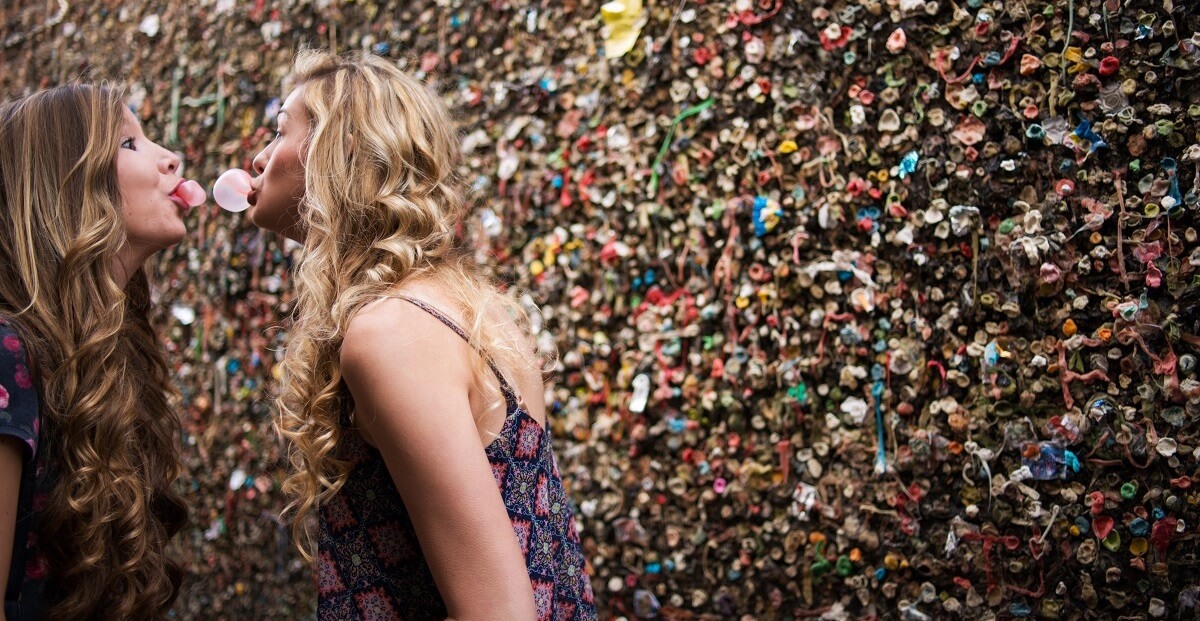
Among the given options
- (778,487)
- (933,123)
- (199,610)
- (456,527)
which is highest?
(933,123)

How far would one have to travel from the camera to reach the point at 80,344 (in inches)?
47.4

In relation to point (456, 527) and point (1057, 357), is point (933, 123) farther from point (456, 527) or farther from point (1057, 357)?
point (456, 527)

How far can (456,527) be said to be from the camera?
91cm

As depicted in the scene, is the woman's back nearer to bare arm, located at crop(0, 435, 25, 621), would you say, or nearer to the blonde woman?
the blonde woman

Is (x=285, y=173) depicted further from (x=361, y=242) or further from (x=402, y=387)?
(x=402, y=387)

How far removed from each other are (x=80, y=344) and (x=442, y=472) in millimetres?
630

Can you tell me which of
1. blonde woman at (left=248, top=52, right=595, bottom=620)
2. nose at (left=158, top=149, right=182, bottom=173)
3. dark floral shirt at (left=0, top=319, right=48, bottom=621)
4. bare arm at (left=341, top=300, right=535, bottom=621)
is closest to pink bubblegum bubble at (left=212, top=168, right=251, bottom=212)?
nose at (left=158, top=149, right=182, bottom=173)

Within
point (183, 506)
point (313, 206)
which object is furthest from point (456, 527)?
point (183, 506)

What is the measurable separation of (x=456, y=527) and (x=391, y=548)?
152 millimetres

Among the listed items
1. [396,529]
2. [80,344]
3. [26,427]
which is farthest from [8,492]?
[396,529]

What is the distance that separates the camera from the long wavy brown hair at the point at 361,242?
103 centimetres

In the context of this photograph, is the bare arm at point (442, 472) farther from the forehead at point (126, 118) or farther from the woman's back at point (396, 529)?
the forehead at point (126, 118)

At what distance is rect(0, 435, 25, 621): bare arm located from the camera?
1.00 metres

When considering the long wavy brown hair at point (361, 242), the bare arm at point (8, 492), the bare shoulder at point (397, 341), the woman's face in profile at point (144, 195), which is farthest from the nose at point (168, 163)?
the bare shoulder at point (397, 341)
